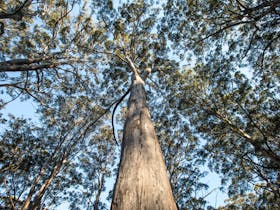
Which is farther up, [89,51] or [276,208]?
[89,51]

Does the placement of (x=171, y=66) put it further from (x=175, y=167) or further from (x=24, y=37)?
(x=24, y=37)

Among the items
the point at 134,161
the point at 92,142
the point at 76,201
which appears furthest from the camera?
the point at 92,142

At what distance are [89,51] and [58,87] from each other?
2.23 m

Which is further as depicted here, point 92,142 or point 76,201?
point 92,142

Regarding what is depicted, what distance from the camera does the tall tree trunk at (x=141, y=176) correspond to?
0.96 meters

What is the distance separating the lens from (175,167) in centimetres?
922

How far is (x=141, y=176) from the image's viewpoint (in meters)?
1.13

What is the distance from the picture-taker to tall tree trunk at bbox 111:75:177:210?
0.96 m

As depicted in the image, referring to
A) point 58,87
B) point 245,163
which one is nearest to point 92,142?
point 58,87

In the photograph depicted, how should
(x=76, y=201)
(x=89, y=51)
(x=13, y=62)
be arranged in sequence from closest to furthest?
(x=13, y=62), (x=89, y=51), (x=76, y=201)

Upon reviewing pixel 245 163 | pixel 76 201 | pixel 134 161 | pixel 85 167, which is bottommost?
pixel 134 161

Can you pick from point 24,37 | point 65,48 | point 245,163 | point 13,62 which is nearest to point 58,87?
point 65,48

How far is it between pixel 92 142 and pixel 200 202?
6907 millimetres

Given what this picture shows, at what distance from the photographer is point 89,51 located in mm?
8133
